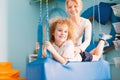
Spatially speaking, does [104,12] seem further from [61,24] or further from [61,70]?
[61,70]

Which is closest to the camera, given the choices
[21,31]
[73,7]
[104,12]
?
[73,7]

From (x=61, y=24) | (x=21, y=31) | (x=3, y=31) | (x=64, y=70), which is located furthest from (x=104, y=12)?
(x=64, y=70)

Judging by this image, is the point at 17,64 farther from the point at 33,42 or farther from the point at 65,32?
the point at 65,32

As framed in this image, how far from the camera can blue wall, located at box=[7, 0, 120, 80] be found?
94.3 inches

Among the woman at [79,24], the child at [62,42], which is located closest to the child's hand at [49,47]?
the child at [62,42]

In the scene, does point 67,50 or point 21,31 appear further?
point 21,31

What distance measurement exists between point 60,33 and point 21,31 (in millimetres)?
1295

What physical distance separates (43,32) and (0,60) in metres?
1.22

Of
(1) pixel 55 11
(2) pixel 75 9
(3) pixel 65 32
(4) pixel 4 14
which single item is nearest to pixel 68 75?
(3) pixel 65 32

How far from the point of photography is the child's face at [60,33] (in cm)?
123

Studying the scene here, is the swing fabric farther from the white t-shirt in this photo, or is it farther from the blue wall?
the blue wall

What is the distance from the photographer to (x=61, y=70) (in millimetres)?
1152

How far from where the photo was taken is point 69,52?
121 cm

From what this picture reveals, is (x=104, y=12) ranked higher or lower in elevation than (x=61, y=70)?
higher
